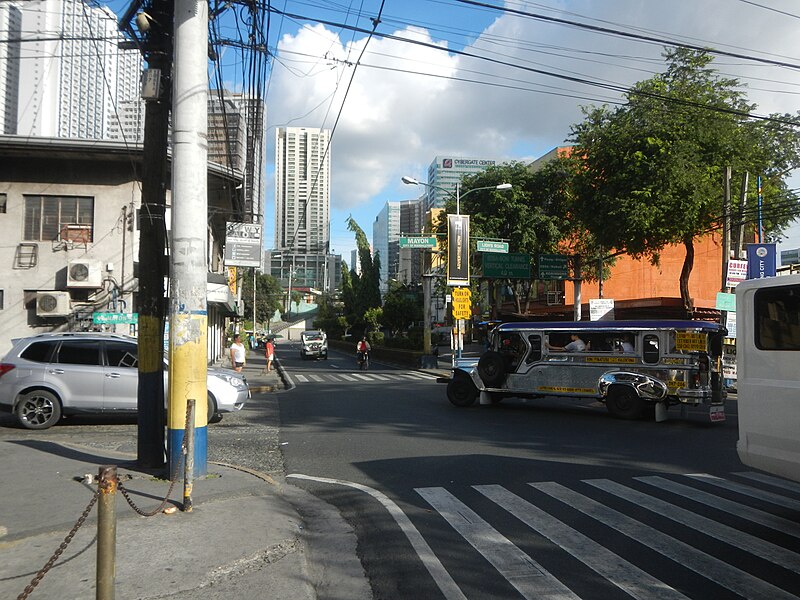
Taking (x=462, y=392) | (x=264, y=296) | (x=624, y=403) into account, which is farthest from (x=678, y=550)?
(x=264, y=296)

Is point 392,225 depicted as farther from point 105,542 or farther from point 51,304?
point 105,542

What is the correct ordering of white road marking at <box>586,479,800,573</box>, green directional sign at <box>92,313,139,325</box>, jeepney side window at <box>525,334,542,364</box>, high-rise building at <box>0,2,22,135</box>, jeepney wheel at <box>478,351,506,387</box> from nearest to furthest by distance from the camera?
white road marking at <box>586,479,800,573</box>, high-rise building at <box>0,2,22,135</box>, jeepney side window at <box>525,334,542,364</box>, jeepney wheel at <box>478,351,506,387</box>, green directional sign at <box>92,313,139,325</box>

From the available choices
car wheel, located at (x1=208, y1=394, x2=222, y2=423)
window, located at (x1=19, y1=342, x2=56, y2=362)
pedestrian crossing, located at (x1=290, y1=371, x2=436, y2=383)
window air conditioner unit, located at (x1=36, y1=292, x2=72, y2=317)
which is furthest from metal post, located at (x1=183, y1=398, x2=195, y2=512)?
pedestrian crossing, located at (x1=290, y1=371, x2=436, y2=383)

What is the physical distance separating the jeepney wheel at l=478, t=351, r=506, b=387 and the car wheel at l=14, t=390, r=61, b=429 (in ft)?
29.0

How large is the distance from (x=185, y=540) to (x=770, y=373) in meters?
5.13

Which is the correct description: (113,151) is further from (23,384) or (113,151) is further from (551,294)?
(551,294)

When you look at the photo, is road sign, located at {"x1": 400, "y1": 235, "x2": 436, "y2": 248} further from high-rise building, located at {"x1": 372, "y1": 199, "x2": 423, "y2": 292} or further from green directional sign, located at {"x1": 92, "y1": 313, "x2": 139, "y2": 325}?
high-rise building, located at {"x1": 372, "y1": 199, "x2": 423, "y2": 292}

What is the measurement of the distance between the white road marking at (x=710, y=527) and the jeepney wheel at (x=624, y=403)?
242 inches

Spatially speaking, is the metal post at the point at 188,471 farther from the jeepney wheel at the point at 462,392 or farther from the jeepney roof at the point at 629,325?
the jeepney wheel at the point at 462,392

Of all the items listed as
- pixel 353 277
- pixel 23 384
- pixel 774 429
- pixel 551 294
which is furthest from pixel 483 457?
pixel 353 277

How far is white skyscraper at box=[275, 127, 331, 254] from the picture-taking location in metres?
25.7

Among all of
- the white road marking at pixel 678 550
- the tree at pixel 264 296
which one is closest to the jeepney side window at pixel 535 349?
the white road marking at pixel 678 550

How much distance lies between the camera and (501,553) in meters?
5.46

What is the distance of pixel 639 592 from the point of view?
4.59m
